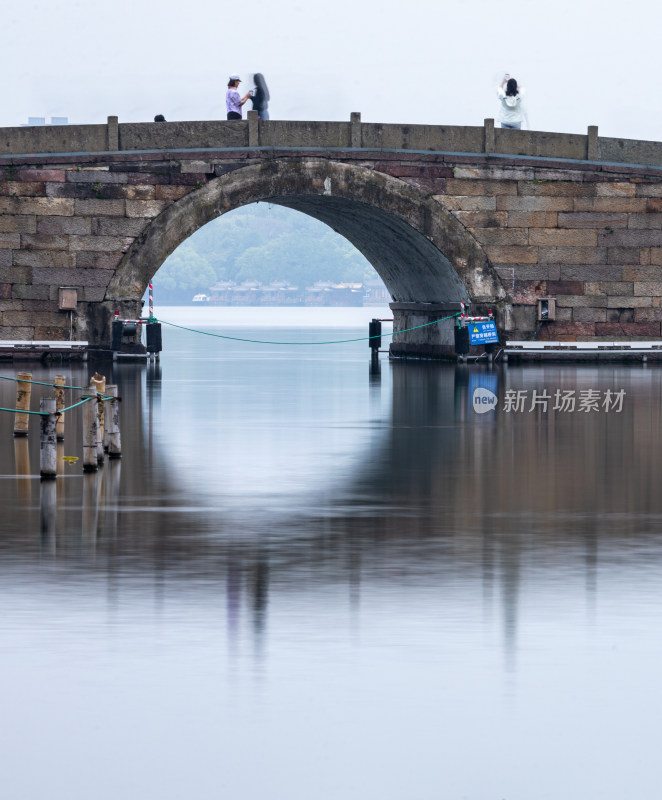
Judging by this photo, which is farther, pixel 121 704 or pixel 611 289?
pixel 611 289

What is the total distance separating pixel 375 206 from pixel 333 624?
26.6 metres

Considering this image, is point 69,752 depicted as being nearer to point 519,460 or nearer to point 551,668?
point 551,668

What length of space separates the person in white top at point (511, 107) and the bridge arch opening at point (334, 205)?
2829 mm

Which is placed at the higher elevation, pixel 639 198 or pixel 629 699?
pixel 639 198

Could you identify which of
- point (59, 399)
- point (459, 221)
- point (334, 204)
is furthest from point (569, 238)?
point (59, 399)

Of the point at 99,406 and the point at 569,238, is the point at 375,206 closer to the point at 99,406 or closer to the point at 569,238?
the point at 569,238

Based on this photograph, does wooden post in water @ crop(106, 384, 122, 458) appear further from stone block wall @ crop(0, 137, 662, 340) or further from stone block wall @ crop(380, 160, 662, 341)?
stone block wall @ crop(380, 160, 662, 341)

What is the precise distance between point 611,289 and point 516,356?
8.40 ft

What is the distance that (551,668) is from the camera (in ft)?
20.5

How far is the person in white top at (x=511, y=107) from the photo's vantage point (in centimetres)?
3447

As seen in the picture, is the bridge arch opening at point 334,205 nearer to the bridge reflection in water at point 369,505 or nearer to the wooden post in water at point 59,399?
the bridge reflection in water at point 369,505

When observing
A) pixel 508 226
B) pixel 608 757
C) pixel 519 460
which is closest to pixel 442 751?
pixel 608 757

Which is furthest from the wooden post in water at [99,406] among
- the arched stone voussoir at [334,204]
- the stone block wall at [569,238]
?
the stone block wall at [569,238]

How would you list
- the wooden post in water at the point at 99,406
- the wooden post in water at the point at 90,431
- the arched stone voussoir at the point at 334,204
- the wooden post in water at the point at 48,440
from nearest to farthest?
the wooden post in water at the point at 48,440 < the wooden post in water at the point at 90,431 < the wooden post in water at the point at 99,406 < the arched stone voussoir at the point at 334,204
